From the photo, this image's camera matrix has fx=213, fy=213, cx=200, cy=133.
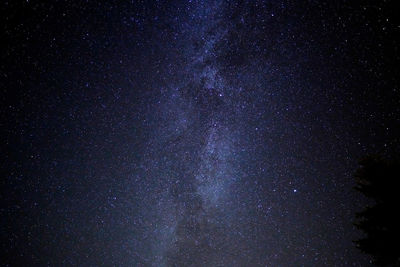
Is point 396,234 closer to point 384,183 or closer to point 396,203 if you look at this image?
point 396,203

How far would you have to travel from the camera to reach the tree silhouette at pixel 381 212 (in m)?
4.27

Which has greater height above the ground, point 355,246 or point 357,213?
point 357,213

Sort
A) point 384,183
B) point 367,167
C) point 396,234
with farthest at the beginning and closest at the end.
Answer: point 367,167, point 384,183, point 396,234

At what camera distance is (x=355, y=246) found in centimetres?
477

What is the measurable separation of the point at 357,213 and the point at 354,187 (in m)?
0.63

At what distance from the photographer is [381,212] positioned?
4500 millimetres

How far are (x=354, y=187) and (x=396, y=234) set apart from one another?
1.19 metres

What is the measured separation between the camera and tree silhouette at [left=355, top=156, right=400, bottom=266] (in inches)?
168

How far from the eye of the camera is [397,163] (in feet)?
→ 15.5

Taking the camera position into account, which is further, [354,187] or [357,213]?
[354,187]

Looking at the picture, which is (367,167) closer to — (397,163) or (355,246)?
(397,163)

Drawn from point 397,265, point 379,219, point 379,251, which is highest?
point 379,219

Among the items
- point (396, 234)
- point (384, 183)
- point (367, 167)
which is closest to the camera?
point (396, 234)

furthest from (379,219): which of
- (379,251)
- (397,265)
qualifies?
(397,265)
